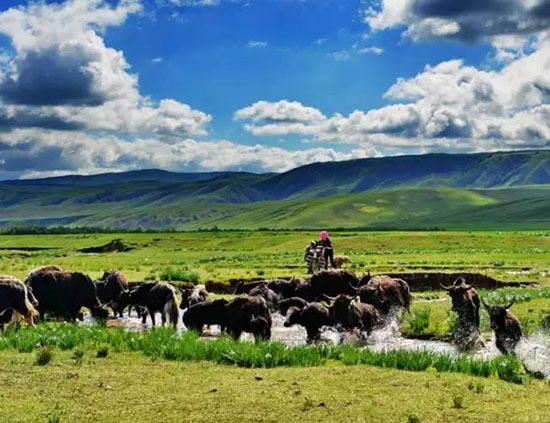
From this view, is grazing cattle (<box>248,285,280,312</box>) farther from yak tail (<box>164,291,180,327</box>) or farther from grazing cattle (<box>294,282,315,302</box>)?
yak tail (<box>164,291,180,327</box>)

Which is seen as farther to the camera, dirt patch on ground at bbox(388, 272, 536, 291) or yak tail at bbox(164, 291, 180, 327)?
dirt patch on ground at bbox(388, 272, 536, 291)

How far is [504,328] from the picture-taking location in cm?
1812

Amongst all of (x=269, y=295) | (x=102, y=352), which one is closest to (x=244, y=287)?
(x=269, y=295)

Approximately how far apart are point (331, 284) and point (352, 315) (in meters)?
7.63

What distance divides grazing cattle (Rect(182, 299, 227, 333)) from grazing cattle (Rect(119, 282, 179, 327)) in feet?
5.91

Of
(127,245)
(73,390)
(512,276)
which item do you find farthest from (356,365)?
(127,245)

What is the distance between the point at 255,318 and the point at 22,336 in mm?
6710

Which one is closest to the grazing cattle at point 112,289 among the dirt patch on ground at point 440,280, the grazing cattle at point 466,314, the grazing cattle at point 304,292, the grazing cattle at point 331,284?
the grazing cattle at point 304,292

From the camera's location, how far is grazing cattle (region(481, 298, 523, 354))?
18.0 metres

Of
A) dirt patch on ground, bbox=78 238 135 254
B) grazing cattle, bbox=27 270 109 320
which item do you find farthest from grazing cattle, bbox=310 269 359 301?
dirt patch on ground, bbox=78 238 135 254

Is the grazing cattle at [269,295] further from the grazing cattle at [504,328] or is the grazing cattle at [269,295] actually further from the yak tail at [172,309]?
the grazing cattle at [504,328]

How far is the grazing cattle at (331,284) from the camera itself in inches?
1139

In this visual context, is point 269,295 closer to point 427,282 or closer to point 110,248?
point 427,282

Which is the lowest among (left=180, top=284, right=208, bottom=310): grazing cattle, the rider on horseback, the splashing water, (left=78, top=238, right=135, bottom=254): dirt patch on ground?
(left=78, top=238, right=135, bottom=254): dirt patch on ground
